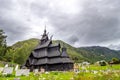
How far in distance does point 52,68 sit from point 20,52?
4575cm

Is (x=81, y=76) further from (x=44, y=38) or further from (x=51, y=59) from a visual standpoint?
(x=44, y=38)

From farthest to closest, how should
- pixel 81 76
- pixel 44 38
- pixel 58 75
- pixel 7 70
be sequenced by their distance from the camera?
pixel 44 38, pixel 58 75, pixel 7 70, pixel 81 76

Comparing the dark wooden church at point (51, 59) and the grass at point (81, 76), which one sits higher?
the dark wooden church at point (51, 59)

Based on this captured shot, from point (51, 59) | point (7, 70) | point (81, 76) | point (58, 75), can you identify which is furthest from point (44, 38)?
point (81, 76)

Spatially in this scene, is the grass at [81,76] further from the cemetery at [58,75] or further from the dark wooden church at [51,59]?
the dark wooden church at [51,59]

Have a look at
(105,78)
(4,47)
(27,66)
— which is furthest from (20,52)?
(105,78)

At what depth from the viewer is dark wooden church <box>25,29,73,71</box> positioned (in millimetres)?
61469

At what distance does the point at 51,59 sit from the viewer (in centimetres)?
6303

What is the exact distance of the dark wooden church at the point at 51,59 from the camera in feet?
202

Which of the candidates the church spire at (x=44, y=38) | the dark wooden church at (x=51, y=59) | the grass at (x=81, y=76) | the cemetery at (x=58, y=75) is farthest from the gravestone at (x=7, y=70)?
the church spire at (x=44, y=38)

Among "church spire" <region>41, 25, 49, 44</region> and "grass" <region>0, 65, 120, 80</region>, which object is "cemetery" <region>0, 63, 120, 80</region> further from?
"church spire" <region>41, 25, 49, 44</region>

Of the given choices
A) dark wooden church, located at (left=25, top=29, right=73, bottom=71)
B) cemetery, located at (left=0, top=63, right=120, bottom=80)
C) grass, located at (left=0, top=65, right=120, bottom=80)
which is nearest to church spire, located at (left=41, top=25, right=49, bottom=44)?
dark wooden church, located at (left=25, top=29, right=73, bottom=71)

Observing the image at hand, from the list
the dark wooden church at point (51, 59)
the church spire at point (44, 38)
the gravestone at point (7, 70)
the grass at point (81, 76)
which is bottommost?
the grass at point (81, 76)

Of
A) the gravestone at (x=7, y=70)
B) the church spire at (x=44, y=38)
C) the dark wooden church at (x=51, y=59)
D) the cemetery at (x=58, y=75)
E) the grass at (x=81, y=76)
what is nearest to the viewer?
the grass at (x=81, y=76)
